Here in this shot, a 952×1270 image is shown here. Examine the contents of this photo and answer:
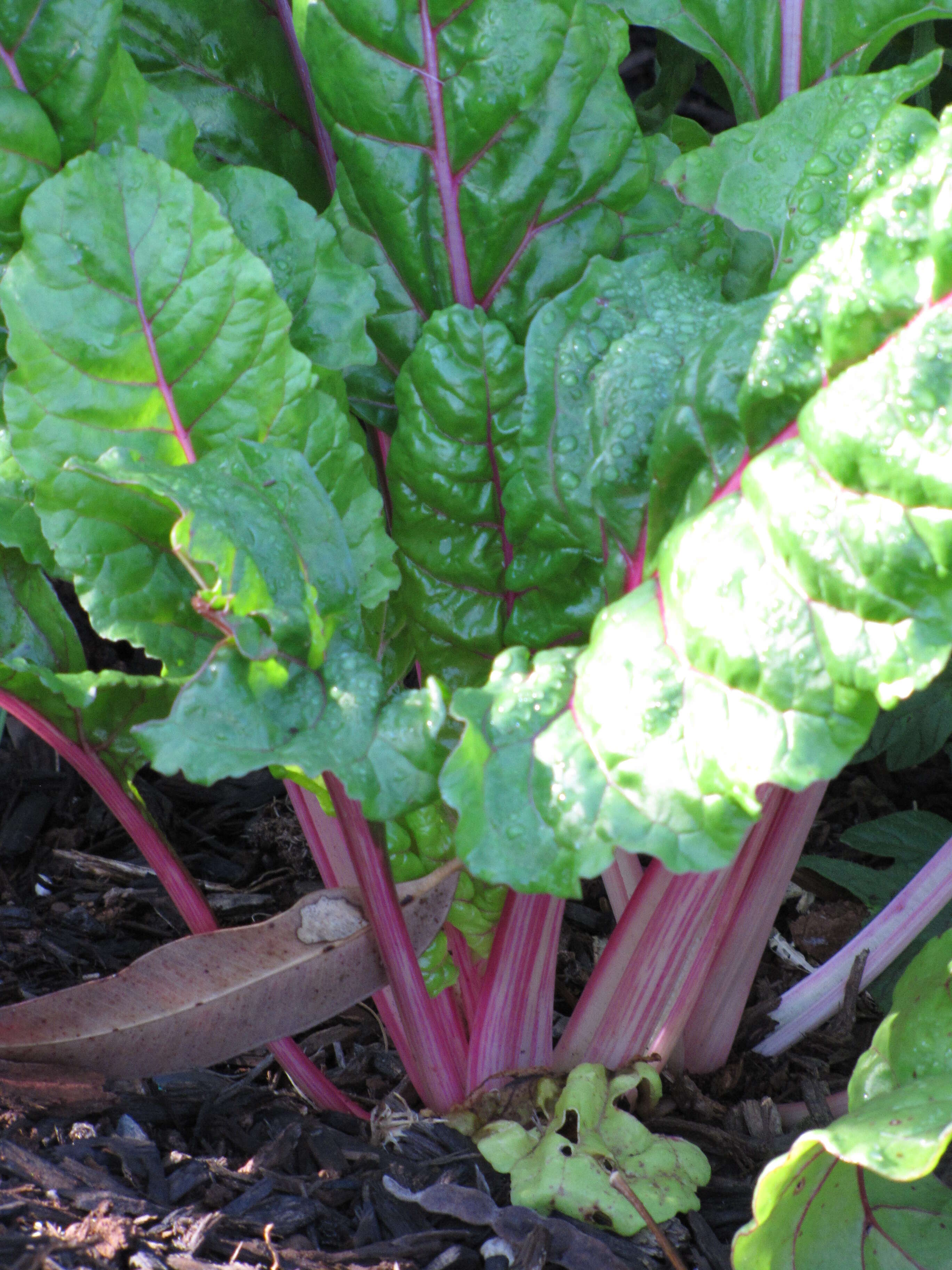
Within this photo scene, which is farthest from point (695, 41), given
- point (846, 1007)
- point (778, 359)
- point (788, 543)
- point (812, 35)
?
point (846, 1007)

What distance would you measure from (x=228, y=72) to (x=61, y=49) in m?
0.29

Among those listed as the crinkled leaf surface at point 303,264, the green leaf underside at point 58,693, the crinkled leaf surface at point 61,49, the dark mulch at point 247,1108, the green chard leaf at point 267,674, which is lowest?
the dark mulch at point 247,1108

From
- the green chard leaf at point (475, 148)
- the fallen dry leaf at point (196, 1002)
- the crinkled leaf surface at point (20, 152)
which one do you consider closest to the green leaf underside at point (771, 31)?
the green chard leaf at point (475, 148)

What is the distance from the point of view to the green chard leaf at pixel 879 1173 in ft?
2.55

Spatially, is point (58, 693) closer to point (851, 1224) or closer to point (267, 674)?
point (267, 674)

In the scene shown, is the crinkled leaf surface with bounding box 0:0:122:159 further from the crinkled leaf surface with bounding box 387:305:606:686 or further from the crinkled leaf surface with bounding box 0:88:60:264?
the crinkled leaf surface with bounding box 387:305:606:686

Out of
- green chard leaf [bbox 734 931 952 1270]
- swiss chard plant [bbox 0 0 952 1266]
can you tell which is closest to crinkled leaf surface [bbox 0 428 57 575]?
swiss chard plant [bbox 0 0 952 1266]

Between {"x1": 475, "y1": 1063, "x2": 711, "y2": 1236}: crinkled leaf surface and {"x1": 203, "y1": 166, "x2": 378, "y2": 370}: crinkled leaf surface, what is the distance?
734 millimetres

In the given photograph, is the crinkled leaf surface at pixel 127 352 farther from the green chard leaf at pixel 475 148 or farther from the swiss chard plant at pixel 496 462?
the green chard leaf at pixel 475 148

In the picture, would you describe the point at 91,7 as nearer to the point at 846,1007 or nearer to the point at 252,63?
the point at 252,63

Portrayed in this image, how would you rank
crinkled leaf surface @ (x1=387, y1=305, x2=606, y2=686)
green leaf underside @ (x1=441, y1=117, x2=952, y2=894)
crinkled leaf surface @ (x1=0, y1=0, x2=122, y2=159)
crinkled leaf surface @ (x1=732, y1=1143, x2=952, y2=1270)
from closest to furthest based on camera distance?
green leaf underside @ (x1=441, y1=117, x2=952, y2=894) < crinkled leaf surface @ (x1=732, y1=1143, x2=952, y2=1270) < crinkled leaf surface @ (x1=0, y1=0, x2=122, y2=159) < crinkled leaf surface @ (x1=387, y1=305, x2=606, y2=686)

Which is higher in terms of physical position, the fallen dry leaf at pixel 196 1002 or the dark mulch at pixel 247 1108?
the fallen dry leaf at pixel 196 1002

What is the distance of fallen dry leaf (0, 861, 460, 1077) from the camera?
106cm

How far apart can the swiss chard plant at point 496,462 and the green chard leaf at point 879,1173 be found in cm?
4
